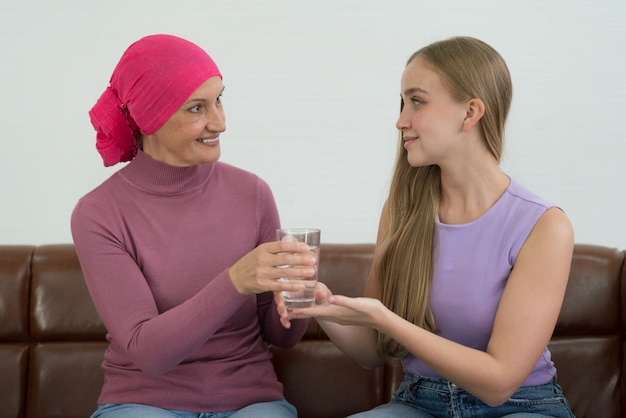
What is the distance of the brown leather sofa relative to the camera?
95.7 inches

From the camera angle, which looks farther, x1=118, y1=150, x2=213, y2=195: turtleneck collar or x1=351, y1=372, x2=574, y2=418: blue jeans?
x1=118, y1=150, x2=213, y2=195: turtleneck collar

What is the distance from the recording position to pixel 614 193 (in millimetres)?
2912

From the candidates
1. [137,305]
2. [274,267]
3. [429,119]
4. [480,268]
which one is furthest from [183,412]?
[429,119]

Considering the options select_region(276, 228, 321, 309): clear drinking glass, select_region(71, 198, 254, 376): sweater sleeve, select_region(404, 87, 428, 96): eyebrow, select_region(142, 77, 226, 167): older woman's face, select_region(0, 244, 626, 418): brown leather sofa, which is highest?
select_region(404, 87, 428, 96): eyebrow

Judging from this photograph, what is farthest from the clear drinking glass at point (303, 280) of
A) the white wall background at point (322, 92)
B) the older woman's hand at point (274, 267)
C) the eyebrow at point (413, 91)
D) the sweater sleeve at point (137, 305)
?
the white wall background at point (322, 92)

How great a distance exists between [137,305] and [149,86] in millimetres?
560

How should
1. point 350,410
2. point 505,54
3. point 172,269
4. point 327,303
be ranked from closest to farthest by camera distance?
Result: point 327,303
point 172,269
point 350,410
point 505,54

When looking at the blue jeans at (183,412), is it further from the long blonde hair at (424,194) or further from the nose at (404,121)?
the nose at (404,121)

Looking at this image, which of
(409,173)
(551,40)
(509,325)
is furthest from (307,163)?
(509,325)

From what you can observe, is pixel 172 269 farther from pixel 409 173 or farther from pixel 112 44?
pixel 112 44

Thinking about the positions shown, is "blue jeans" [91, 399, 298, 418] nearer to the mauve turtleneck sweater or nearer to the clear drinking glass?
the mauve turtleneck sweater

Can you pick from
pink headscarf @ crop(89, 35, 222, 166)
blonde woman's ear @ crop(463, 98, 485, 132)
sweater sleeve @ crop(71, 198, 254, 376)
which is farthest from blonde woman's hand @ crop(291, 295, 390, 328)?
pink headscarf @ crop(89, 35, 222, 166)

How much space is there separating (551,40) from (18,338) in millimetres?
2061

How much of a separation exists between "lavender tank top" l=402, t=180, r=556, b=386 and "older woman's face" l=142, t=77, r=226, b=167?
65 centimetres
